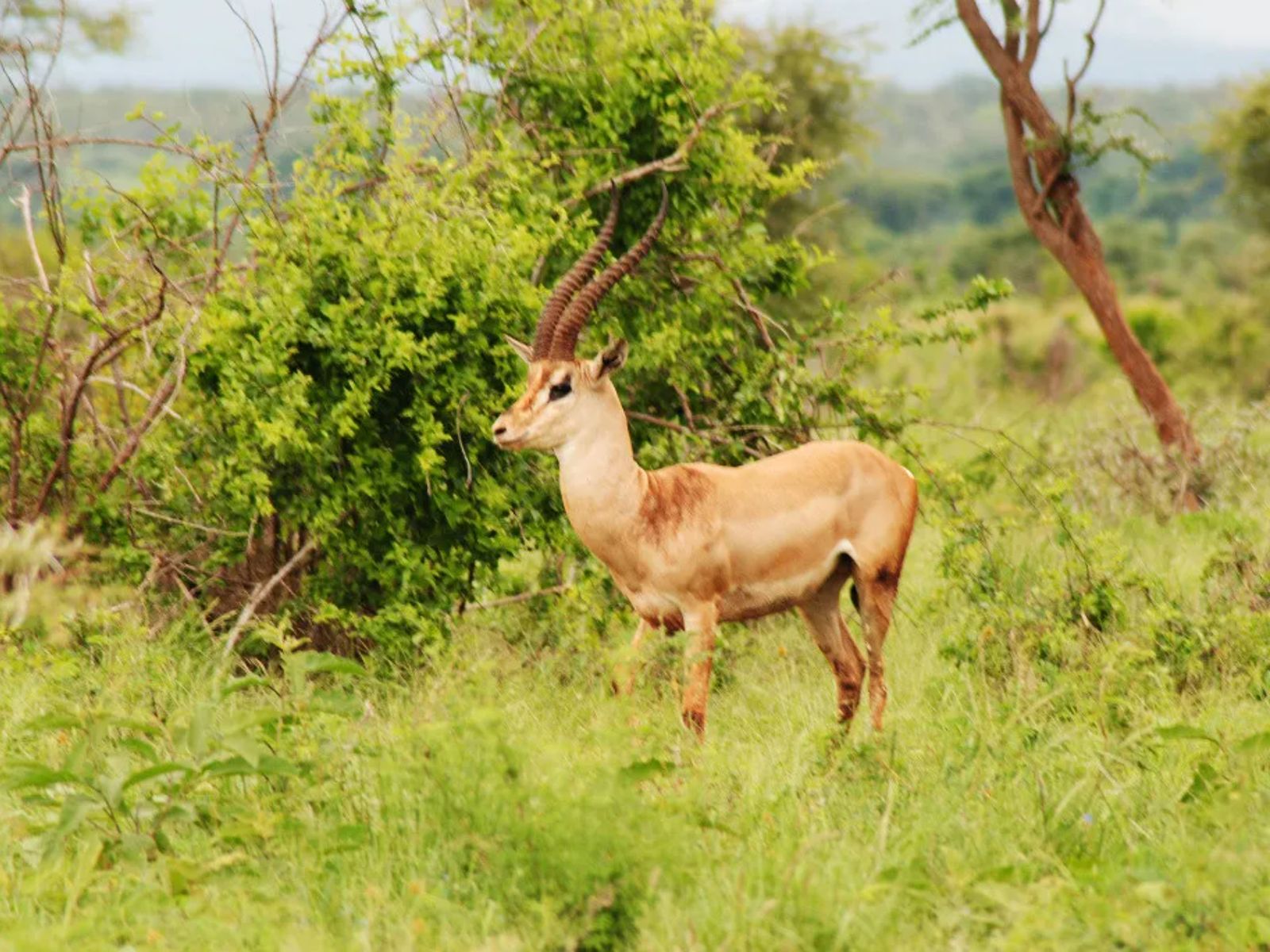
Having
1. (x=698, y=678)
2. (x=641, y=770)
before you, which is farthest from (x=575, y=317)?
(x=641, y=770)

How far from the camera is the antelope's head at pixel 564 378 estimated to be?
5.74 meters

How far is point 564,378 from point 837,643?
163cm

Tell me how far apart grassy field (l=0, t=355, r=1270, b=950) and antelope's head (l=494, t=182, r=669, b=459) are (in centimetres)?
101

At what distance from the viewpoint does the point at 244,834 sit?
4691 mm

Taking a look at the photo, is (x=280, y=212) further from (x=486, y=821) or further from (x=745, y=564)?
(x=486, y=821)

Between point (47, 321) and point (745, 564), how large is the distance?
3.27 m

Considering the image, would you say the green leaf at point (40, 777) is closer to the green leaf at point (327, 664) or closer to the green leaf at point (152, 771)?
the green leaf at point (152, 771)

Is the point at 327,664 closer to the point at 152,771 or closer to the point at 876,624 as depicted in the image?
the point at 152,771

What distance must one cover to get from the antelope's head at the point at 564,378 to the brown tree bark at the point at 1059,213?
210 inches

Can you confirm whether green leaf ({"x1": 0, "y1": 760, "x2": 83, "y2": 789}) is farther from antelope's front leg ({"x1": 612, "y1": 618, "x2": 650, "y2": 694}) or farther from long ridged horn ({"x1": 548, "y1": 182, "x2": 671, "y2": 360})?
long ridged horn ({"x1": 548, "y1": 182, "x2": 671, "y2": 360})

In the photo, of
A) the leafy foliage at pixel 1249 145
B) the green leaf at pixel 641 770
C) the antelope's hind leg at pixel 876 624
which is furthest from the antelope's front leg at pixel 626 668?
the leafy foliage at pixel 1249 145

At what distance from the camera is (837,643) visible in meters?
6.55

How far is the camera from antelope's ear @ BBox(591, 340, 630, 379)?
584 centimetres

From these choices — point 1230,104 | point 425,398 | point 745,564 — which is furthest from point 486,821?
point 1230,104
